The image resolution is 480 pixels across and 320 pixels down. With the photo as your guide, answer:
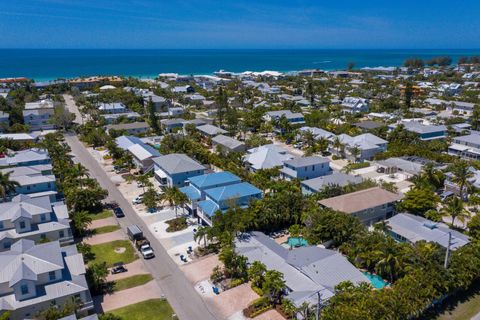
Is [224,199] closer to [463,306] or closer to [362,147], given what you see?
[463,306]

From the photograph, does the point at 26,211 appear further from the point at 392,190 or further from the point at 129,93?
the point at 129,93

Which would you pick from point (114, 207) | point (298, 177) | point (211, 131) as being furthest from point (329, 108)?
point (114, 207)

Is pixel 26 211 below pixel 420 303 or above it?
above

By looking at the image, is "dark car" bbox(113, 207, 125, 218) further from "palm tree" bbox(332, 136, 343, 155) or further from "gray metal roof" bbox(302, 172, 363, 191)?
"palm tree" bbox(332, 136, 343, 155)

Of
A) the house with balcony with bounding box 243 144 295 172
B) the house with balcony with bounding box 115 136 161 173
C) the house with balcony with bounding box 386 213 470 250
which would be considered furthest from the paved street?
the house with balcony with bounding box 386 213 470 250

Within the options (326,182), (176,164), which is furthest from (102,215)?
(326,182)

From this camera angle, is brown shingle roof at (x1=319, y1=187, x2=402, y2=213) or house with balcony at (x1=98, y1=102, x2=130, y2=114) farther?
house with balcony at (x1=98, y1=102, x2=130, y2=114)

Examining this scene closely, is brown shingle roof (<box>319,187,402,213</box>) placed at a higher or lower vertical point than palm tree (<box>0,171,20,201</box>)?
lower
